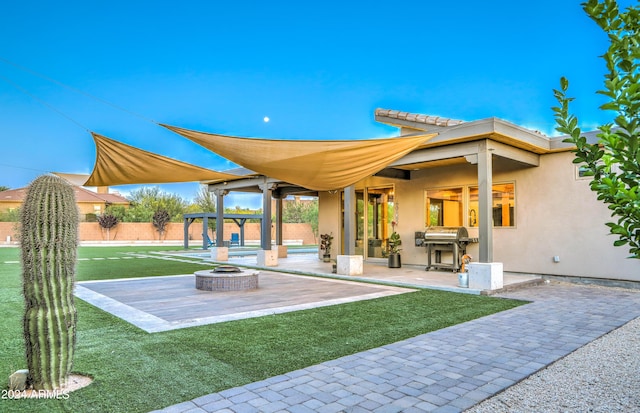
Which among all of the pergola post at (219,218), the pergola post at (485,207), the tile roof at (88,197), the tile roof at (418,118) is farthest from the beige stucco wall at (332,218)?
the tile roof at (88,197)

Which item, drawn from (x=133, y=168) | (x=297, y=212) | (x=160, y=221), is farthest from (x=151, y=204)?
(x=133, y=168)

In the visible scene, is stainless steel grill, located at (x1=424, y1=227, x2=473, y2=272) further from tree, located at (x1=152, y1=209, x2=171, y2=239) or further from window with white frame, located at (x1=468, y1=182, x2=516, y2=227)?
tree, located at (x1=152, y1=209, x2=171, y2=239)

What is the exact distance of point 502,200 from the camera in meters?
9.12

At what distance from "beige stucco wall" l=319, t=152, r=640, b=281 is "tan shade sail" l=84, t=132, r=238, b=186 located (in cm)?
606

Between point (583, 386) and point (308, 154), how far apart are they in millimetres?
4153

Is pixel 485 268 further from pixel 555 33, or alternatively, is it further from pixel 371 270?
pixel 555 33

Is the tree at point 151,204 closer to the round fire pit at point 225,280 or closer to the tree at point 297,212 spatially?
the tree at point 297,212

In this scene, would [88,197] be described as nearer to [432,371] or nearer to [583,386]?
[432,371]

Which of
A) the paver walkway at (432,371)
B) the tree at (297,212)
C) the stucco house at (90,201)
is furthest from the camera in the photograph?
the tree at (297,212)

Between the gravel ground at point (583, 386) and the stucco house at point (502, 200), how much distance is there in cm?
354

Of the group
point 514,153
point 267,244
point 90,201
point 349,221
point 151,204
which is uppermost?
point 90,201

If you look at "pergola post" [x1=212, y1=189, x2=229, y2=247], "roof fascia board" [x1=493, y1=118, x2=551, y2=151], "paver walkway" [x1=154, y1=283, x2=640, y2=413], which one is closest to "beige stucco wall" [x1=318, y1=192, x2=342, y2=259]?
"pergola post" [x1=212, y1=189, x2=229, y2=247]

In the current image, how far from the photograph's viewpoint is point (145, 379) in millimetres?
2730

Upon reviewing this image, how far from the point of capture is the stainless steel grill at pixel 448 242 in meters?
9.03
